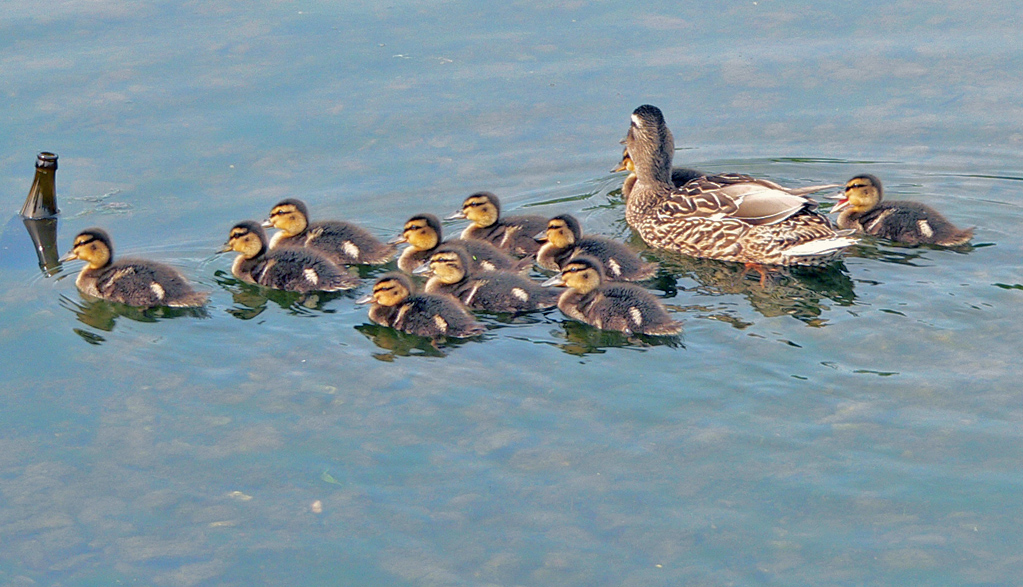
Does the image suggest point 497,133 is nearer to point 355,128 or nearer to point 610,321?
point 355,128

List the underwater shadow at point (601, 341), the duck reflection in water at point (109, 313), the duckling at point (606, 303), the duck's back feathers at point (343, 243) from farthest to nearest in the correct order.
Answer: the duck's back feathers at point (343, 243)
the duck reflection in water at point (109, 313)
the duckling at point (606, 303)
the underwater shadow at point (601, 341)

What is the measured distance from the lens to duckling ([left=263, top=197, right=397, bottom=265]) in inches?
307

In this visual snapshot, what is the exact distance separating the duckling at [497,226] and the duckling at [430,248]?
193 millimetres

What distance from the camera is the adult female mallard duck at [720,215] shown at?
24.9 feet

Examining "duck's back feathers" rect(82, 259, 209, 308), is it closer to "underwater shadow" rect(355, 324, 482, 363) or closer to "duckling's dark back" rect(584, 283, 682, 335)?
"underwater shadow" rect(355, 324, 482, 363)

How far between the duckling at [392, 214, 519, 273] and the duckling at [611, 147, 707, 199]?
1.39m

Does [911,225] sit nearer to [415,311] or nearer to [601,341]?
[601,341]

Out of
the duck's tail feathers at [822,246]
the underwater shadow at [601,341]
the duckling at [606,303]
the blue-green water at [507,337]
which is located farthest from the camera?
the duck's tail feathers at [822,246]

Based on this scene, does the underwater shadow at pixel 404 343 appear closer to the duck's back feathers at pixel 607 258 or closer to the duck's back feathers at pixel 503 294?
the duck's back feathers at pixel 503 294

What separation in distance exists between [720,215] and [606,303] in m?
1.42

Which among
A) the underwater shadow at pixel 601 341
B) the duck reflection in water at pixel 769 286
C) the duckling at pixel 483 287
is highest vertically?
the duckling at pixel 483 287

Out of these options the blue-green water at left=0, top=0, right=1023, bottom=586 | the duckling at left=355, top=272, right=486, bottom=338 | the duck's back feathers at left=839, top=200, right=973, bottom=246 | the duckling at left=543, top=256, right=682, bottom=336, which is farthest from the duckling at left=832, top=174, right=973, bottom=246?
the duckling at left=355, top=272, right=486, bottom=338

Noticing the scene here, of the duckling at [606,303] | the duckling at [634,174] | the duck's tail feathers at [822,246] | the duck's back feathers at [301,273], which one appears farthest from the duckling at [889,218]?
the duck's back feathers at [301,273]

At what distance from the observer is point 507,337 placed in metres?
6.78
